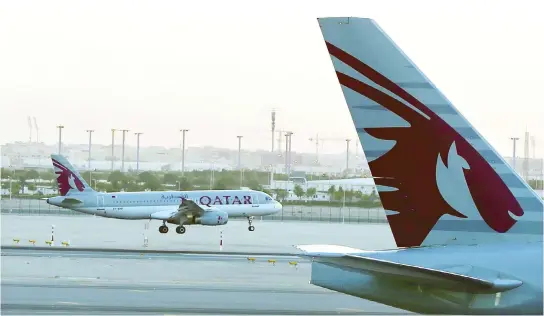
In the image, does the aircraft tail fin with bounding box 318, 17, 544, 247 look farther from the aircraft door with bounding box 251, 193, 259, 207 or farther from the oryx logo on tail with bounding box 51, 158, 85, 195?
the oryx logo on tail with bounding box 51, 158, 85, 195

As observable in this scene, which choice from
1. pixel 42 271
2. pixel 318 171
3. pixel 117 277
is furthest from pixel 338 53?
pixel 318 171

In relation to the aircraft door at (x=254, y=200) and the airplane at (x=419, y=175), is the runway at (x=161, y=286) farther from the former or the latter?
the aircraft door at (x=254, y=200)

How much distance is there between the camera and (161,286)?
22516 millimetres

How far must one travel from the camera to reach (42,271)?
25781 millimetres

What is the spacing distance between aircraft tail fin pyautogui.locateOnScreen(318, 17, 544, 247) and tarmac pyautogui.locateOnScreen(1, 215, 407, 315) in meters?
8.51

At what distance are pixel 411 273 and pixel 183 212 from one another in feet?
129

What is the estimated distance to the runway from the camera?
1834cm

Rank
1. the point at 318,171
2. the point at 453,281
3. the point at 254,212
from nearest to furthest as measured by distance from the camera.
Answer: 1. the point at 453,281
2. the point at 254,212
3. the point at 318,171

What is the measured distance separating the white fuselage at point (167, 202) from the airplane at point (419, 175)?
38258mm

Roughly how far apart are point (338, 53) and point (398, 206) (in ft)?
5.59

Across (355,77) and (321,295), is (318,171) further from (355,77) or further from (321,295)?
(355,77)

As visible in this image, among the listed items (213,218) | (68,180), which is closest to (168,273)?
(213,218)

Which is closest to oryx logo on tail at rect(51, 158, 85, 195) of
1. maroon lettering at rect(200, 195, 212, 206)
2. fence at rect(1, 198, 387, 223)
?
maroon lettering at rect(200, 195, 212, 206)

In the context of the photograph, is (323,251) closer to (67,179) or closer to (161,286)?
(161,286)
